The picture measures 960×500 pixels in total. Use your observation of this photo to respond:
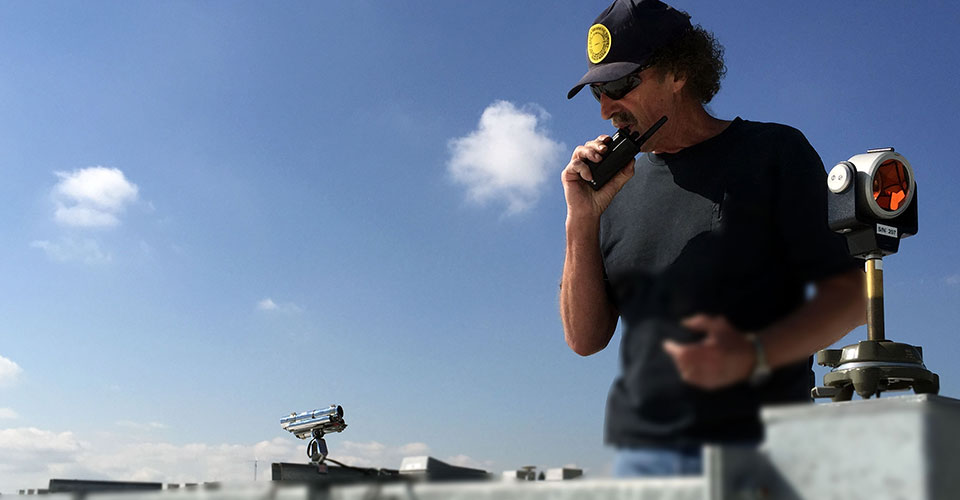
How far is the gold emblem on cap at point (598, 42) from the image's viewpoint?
2775mm

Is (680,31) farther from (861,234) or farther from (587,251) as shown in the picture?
(861,234)

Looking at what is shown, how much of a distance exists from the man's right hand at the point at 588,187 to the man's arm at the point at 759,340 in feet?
4.10

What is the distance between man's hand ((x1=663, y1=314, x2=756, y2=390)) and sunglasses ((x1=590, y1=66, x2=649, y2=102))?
58.0 inches

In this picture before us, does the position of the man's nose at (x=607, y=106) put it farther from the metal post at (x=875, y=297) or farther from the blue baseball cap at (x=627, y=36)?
the metal post at (x=875, y=297)

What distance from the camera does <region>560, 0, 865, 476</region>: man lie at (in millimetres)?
1574

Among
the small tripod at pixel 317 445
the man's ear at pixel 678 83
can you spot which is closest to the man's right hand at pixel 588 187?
the man's ear at pixel 678 83

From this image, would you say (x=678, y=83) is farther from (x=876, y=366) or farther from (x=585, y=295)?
(x=876, y=366)

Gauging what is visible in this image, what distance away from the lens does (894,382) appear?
5.28m

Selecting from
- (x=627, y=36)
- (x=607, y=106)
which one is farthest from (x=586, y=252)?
(x=627, y=36)

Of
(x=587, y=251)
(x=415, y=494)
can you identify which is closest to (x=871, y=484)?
(x=415, y=494)

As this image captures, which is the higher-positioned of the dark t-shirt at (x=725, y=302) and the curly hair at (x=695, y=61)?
the curly hair at (x=695, y=61)

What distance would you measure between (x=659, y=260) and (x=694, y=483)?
1.50 metres

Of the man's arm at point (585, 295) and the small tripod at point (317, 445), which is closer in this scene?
the man's arm at point (585, 295)

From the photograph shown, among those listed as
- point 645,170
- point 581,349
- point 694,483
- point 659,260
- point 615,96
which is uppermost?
point 615,96
